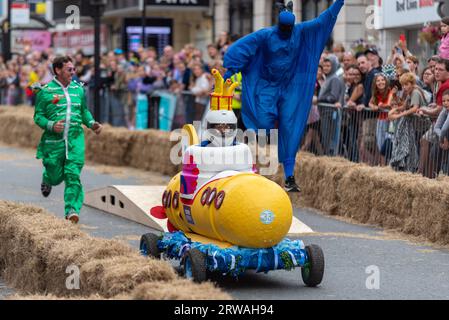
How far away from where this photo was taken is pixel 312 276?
991cm

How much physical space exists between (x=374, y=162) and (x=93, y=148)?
9.12 meters

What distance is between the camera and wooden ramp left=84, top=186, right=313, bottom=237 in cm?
1352

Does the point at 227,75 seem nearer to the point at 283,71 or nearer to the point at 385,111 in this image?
the point at 283,71

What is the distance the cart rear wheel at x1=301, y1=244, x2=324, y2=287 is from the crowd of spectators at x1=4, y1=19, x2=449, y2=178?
442cm

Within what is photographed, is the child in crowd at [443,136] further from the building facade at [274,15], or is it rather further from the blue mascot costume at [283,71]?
the building facade at [274,15]

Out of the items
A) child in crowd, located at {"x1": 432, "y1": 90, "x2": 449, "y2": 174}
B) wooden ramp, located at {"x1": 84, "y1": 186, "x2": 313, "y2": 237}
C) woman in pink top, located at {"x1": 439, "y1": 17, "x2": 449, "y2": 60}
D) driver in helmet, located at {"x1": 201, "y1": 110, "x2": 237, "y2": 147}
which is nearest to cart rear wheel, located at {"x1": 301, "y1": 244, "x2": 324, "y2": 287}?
driver in helmet, located at {"x1": 201, "y1": 110, "x2": 237, "y2": 147}

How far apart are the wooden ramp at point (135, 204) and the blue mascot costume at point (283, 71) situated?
1539 millimetres

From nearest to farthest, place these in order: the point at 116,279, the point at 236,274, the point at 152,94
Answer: the point at 116,279 < the point at 236,274 < the point at 152,94

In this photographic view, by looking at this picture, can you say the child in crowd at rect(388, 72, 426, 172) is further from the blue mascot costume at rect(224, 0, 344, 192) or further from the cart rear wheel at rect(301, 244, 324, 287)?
the cart rear wheel at rect(301, 244, 324, 287)

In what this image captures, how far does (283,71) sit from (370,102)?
2022mm
